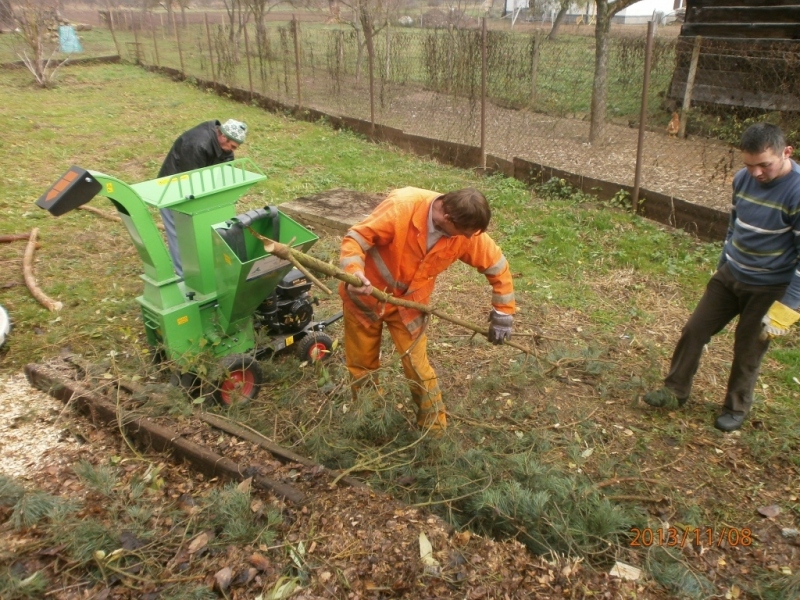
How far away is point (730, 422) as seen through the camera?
Answer: 3.83m

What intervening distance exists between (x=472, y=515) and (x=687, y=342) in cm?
192

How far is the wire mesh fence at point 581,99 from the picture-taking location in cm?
808

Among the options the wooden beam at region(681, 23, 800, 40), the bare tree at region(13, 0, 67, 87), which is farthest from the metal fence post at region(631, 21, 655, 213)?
the bare tree at region(13, 0, 67, 87)

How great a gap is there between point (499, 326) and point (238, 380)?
1.81 m

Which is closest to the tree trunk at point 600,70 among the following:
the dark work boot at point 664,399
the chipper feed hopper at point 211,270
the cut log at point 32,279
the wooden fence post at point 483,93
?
the wooden fence post at point 483,93

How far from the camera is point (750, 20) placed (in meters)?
10.1

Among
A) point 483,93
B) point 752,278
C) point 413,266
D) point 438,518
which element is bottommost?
point 438,518

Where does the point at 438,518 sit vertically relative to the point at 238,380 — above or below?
above

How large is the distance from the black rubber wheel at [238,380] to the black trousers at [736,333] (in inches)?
110

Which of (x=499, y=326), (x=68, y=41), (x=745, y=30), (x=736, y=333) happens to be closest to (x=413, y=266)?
(x=499, y=326)

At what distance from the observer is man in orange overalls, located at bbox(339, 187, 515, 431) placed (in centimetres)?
307

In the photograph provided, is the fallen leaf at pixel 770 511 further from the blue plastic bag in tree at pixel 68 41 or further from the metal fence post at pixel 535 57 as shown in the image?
the blue plastic bag in tree at pixel 68 41

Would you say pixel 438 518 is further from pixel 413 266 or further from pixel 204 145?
pixel 204 145
